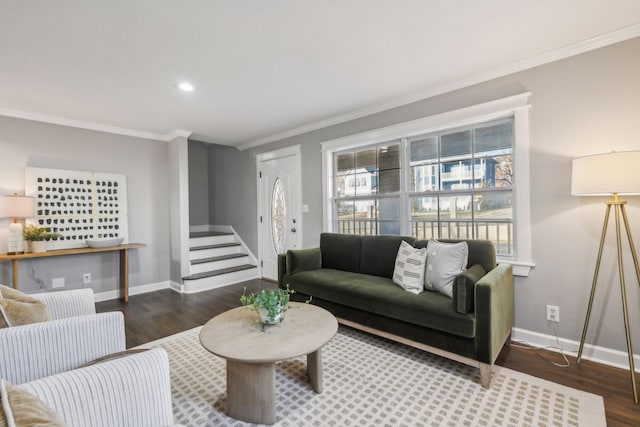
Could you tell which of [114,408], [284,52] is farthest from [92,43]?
[114,408]

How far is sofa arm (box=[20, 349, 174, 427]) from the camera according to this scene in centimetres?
96

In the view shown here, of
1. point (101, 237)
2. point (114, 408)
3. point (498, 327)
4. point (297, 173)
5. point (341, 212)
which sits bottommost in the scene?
point (498, 327)

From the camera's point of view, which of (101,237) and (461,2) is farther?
(101,237)

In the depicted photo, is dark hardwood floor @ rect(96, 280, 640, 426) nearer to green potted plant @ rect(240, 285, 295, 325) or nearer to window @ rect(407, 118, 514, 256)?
window @ rect(407, 118, 514, 256)

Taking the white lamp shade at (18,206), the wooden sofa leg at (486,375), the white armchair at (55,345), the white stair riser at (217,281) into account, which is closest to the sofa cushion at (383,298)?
the wooden sofa leg at (486,375)

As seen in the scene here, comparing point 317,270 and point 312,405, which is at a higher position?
point 317,270

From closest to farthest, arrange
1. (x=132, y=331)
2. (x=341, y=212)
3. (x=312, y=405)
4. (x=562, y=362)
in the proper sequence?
1. (x=312, y=405)
2. (x=562, y=362)
3. (x=132, y=331)
4. (x=341, y=212)

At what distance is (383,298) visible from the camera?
2443 mm

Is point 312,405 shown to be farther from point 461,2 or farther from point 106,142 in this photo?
point 106,142

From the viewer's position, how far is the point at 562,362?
2.27m

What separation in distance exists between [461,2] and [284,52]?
126cm

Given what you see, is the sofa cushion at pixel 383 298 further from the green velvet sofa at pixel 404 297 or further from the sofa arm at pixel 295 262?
the sofa arm at pixel 295 262

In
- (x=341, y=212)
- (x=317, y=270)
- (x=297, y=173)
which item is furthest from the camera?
(x=297, y=173)

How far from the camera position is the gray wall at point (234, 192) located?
532cm
